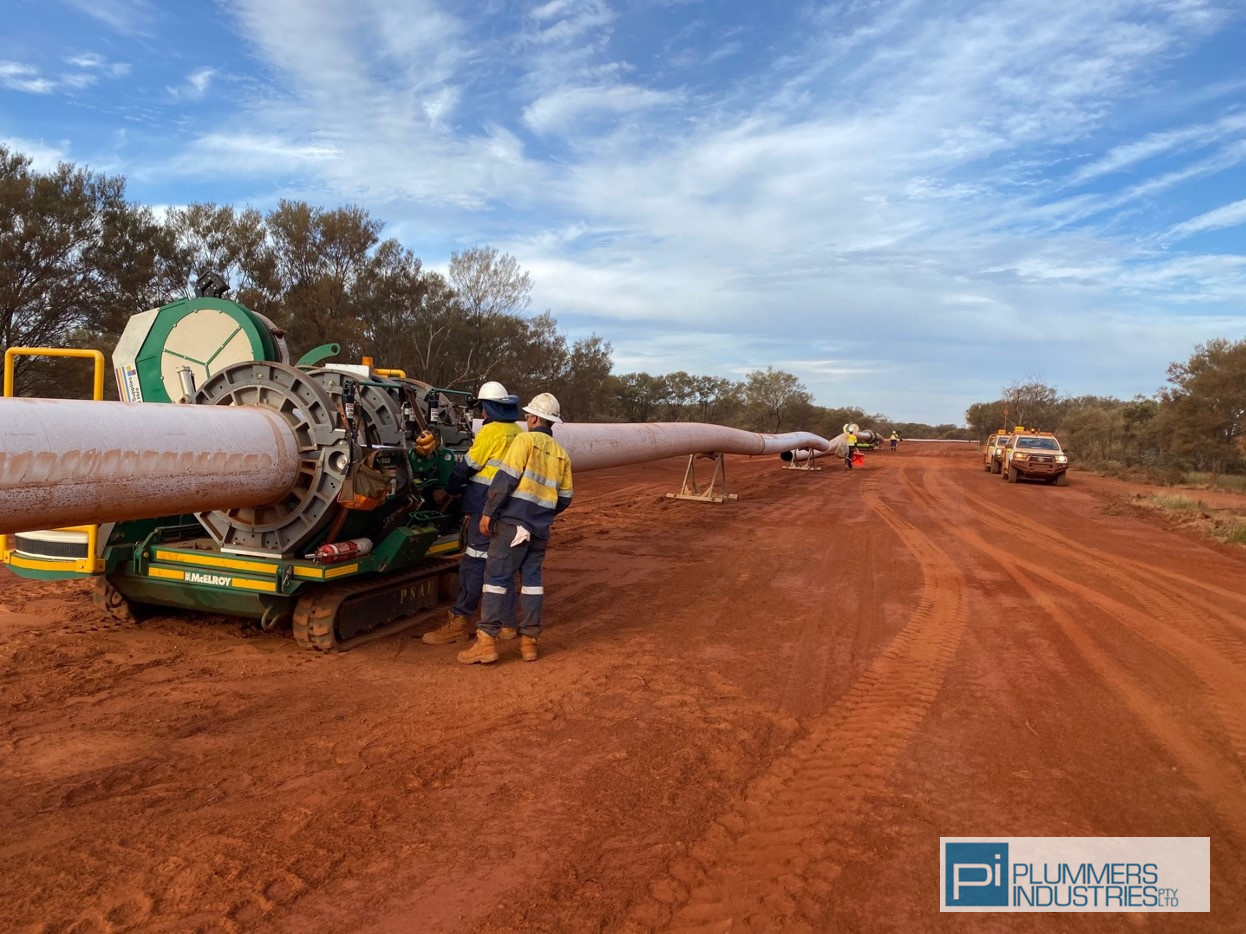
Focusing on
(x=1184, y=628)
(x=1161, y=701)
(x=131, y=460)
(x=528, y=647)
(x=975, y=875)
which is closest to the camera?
(x=975, y=875)

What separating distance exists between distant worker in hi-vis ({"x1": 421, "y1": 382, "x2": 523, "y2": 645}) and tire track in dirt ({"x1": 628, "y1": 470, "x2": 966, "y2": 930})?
2.56 meters

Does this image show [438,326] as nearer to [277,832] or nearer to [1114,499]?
[1114,499]

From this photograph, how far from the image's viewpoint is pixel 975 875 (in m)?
3.26

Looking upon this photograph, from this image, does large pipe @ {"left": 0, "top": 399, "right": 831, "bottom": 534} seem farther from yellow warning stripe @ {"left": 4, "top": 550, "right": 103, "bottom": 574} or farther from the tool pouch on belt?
yellow warning stripe @ {"left": 4, "top": 550, "right": 103, "bottom": 574}

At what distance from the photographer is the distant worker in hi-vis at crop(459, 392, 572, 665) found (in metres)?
5.66

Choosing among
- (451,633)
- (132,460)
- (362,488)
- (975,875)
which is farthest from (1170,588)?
(132,460)

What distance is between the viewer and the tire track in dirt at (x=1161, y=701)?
4.19 m

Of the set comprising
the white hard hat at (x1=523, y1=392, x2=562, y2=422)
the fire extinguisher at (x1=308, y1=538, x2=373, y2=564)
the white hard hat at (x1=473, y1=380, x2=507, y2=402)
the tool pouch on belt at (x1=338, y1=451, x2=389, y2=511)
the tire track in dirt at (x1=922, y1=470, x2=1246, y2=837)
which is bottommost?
the tire track in dirt at (x1=922, y1=470, x2=1246, y2=837)

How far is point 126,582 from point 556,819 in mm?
4084

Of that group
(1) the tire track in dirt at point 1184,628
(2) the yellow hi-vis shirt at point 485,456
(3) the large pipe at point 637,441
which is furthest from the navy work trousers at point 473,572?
(1) the tire track in dirt at point 1184,628

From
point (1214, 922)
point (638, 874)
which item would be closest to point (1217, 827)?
point (1214, 922)
